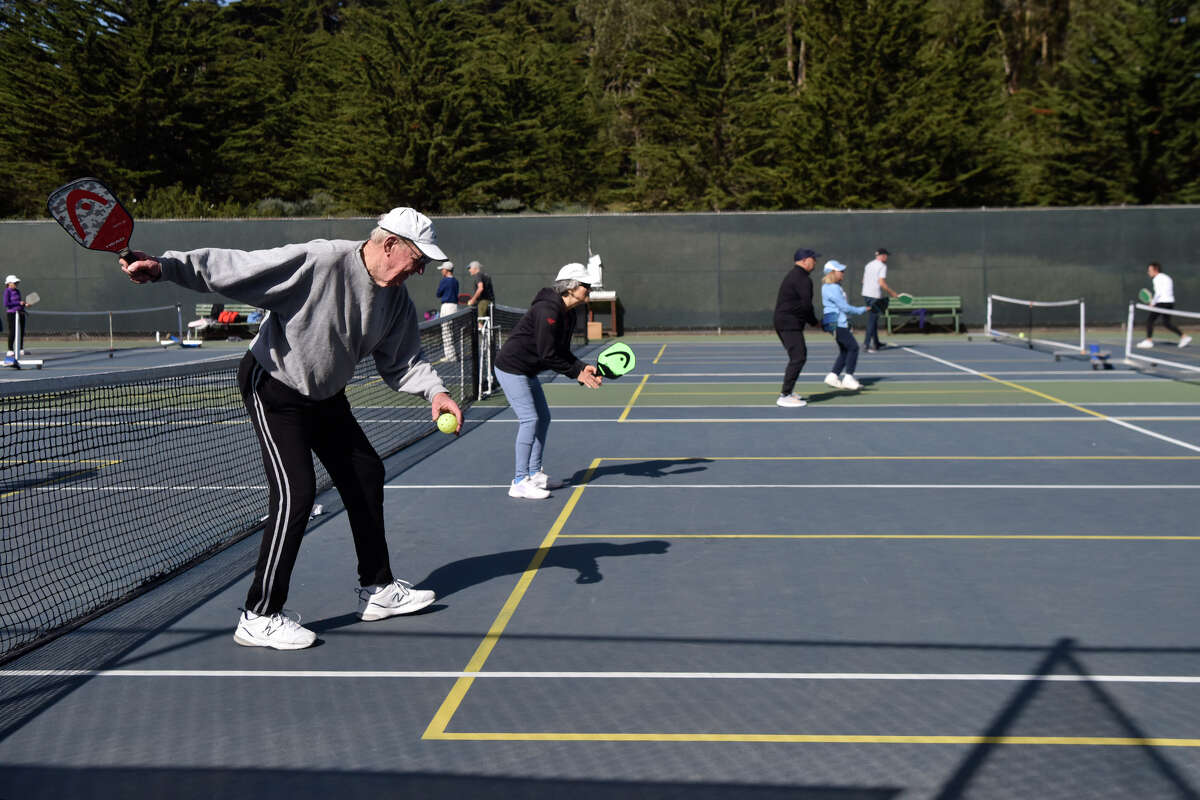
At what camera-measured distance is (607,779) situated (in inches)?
146

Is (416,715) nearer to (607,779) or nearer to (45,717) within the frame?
(607,779)

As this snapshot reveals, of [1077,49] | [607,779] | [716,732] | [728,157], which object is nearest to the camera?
[607,779]

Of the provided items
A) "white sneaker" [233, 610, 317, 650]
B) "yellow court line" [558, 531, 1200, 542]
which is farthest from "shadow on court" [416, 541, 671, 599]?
"white sneaker" [233, 610, 317, 650]

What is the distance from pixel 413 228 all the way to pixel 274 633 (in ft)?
6.16

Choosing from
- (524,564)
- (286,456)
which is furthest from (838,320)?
(286,456)

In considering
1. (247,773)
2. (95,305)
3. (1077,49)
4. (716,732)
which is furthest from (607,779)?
(1077,49)

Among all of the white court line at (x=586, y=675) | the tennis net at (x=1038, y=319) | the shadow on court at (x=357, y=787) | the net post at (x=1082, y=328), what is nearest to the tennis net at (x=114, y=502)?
the white court line at (x=586, y=675)

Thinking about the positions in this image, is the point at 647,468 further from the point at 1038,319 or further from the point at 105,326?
the point at 105,326

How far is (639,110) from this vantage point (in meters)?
48.9

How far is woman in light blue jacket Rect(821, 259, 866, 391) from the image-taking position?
48.0 ft

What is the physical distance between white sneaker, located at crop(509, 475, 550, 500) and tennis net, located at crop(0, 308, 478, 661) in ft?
5.11

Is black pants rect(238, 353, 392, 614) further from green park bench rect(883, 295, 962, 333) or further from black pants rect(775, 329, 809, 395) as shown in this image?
green park bench rect(883, 295, 962, 333)

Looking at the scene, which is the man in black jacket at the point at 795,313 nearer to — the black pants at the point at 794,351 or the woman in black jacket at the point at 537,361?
the black pants at the point at 794,351

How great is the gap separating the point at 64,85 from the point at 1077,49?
37.9 metres
